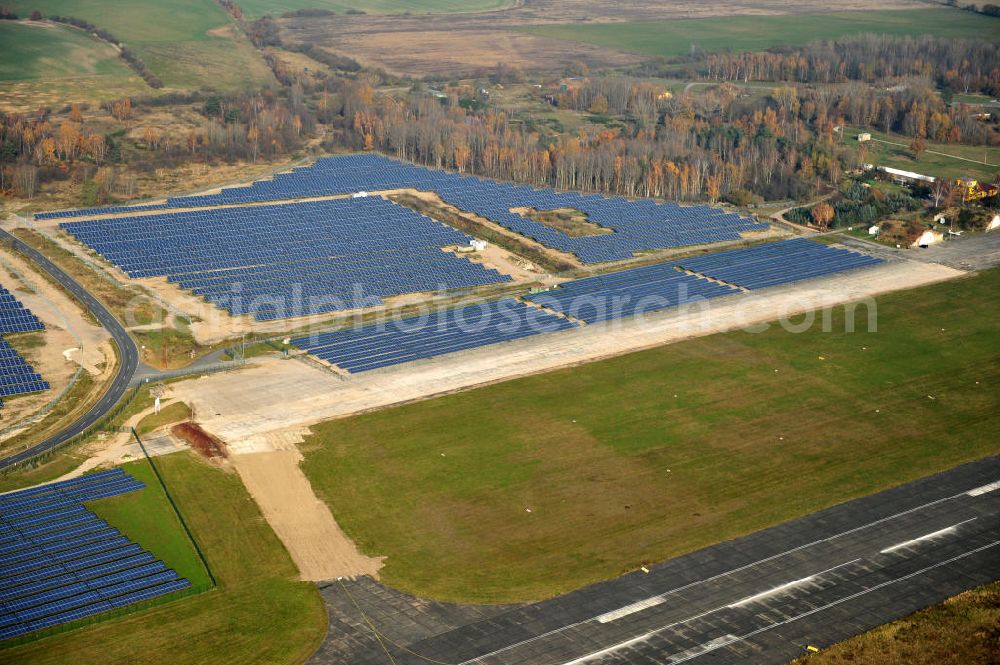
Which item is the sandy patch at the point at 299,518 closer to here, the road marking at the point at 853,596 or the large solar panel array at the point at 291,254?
the road marking at the point at 853,596

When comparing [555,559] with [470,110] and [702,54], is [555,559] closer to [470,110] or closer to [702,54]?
[470,110]

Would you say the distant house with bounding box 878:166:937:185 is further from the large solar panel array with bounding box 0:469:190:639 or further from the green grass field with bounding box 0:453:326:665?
the large solar panel array with bounding box 0:469:190:639

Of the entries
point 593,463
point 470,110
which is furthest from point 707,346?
point 470,110

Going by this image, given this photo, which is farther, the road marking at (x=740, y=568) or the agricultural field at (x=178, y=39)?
the agricultural field at (x=178, y=39)

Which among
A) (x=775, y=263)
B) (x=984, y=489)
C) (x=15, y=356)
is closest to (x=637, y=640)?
(x=984, y=489)

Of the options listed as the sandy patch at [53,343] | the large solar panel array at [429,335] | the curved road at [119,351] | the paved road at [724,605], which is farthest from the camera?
the large solar panel array at [429,335]

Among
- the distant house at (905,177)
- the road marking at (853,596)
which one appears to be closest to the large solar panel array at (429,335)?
the road marking at (853,596)
